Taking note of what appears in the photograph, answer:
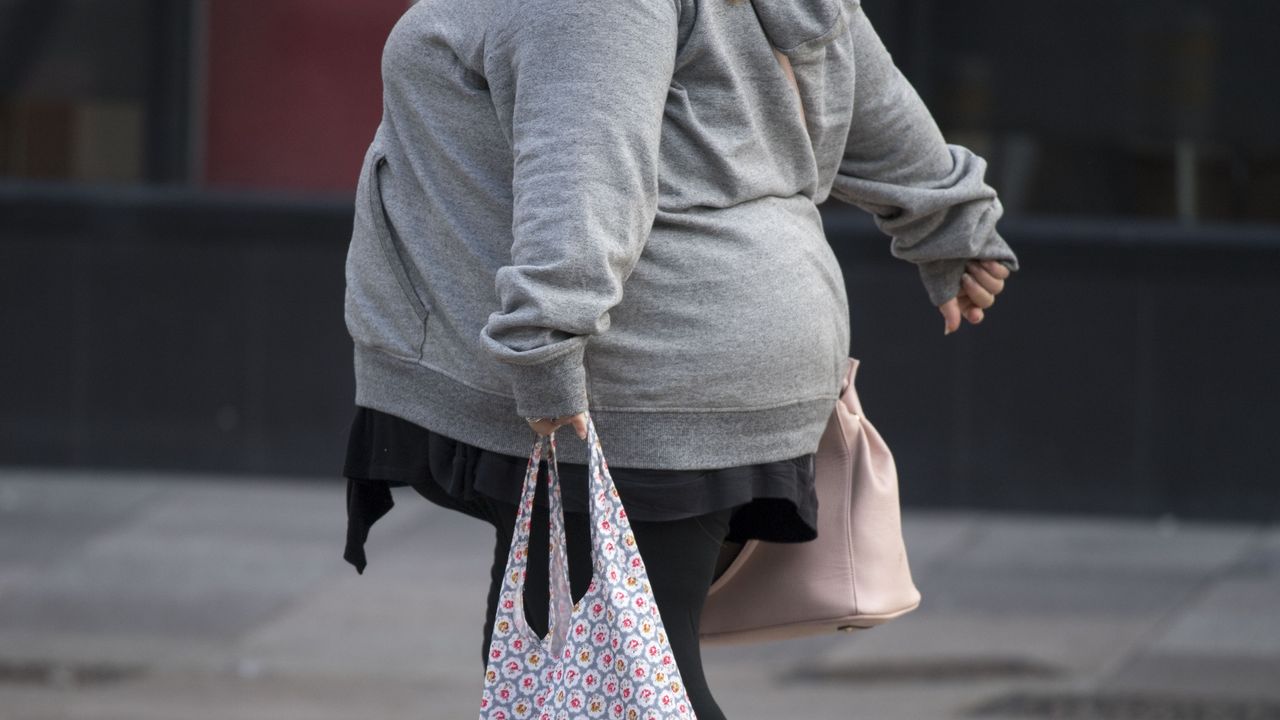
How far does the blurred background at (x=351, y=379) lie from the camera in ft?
19.1

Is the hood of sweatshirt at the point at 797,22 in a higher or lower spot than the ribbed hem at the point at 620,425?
higher

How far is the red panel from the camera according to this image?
784 centimetres

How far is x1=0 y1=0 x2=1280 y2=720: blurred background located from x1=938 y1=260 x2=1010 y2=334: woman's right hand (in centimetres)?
251

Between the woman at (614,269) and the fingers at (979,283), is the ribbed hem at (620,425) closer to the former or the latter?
the woman at (614,269)

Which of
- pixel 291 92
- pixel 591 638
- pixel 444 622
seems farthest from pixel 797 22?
pixel 291 92

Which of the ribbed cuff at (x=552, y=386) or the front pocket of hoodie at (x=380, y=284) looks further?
the front pocket of hoodie at (x=380, y=284)

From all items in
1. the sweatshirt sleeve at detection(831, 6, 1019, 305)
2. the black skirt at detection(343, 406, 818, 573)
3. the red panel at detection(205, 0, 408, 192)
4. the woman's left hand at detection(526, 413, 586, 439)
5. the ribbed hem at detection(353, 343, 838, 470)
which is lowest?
the red panel at detection(205, 0, 408, 192)

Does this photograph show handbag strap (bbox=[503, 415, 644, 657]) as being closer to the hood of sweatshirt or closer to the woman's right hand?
the hood of sweatshirt

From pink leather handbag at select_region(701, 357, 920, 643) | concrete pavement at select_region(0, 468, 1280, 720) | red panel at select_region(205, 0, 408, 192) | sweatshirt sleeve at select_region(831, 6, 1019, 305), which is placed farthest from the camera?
red panel at select_region(205, 0, 408, 192)

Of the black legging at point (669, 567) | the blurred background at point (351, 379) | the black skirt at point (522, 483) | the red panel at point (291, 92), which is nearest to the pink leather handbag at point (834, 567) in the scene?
the black skirt at point (522, 483)

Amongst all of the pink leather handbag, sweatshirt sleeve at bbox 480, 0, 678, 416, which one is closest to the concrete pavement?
the pink leather handbag

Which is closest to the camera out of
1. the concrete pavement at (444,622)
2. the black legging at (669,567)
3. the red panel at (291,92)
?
the black legging at (669,567)

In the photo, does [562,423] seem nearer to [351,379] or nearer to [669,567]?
[669,567]

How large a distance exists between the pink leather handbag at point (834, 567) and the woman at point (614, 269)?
97 mm
